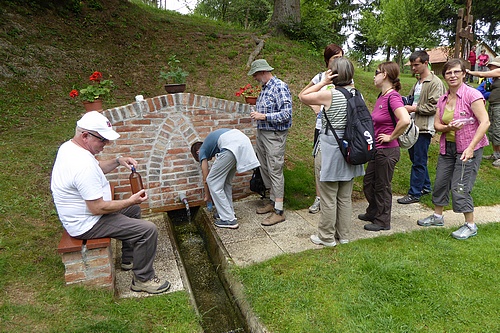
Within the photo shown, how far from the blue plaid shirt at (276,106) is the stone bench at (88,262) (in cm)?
219

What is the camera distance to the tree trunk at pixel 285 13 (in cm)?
1100

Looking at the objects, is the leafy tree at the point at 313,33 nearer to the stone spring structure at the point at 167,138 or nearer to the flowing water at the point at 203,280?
the stone spring structure at the point at 167,138

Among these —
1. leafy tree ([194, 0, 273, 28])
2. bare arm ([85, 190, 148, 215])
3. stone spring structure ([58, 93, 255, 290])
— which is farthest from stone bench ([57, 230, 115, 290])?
leafy tree ([194, 0, 273, 28])

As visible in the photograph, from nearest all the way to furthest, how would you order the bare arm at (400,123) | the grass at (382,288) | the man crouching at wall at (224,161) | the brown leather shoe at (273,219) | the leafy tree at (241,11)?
the grass at (382,288)
the bare arm at (400,123)
the man crouching at wall at (224,161)
the brown leather shoe at (273,219)
the leafy tree at (241,11)

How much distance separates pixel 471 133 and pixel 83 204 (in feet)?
12.1

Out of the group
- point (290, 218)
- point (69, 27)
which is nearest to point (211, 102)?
point (290, 218)

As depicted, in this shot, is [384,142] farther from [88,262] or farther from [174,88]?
[88,262]

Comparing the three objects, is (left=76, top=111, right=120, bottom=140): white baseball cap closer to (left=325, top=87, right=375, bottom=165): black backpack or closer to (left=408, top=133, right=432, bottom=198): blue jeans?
(left=325, top=87, right=375, bottom=165): black backpack

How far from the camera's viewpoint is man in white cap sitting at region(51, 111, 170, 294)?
2.56m

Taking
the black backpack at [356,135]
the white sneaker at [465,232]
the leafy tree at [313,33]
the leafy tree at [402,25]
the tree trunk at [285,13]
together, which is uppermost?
the leafy tree at [402,25]

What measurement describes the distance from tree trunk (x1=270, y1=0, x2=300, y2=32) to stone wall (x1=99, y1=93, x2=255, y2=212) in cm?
739

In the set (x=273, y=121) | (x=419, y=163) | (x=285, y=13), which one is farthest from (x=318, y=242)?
(x=285, y=13)

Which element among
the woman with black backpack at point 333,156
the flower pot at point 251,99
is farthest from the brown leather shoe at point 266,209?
the flower pot at point 251,99

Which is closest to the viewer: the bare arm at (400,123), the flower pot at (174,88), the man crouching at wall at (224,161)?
the bare arm at (400,123)
